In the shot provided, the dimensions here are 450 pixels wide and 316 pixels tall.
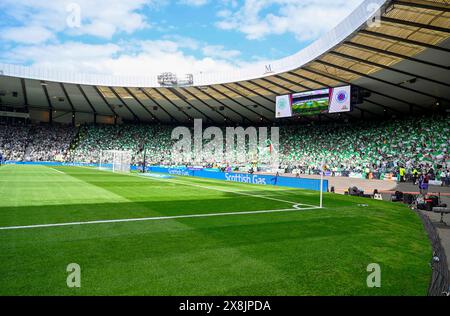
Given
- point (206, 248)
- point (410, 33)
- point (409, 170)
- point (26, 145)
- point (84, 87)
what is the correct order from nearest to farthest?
point (206, 248) < point (410, 33) < point (409, 170) < point (84, 87) < point (26, 145)

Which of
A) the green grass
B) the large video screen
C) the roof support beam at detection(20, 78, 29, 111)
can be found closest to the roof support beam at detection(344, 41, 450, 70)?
the large video screen

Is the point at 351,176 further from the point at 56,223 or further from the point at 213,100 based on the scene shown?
the point at 56,223

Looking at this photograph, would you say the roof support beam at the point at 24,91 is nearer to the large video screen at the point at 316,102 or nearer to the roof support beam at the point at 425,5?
the large video screen at the point at 316,102

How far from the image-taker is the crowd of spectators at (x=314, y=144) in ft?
119

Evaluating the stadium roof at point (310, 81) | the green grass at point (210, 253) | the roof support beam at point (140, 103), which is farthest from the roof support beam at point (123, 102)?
the green grass at point (210, 253)

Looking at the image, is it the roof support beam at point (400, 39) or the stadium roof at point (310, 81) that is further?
the roof support beam at point (400, 39)

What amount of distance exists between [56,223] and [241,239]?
5615mm

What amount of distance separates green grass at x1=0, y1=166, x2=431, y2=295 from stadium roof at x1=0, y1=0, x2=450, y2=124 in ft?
54.9

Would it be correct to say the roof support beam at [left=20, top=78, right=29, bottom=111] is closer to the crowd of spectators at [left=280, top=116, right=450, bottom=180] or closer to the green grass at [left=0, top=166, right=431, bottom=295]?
the crowd of spectators at [left=280, top=116, right=450, bottom=180]

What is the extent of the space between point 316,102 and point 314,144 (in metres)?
14.1

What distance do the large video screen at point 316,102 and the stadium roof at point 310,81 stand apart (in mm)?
1691

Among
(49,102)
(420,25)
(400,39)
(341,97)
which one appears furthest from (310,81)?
(49,102)

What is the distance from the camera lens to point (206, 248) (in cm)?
729
